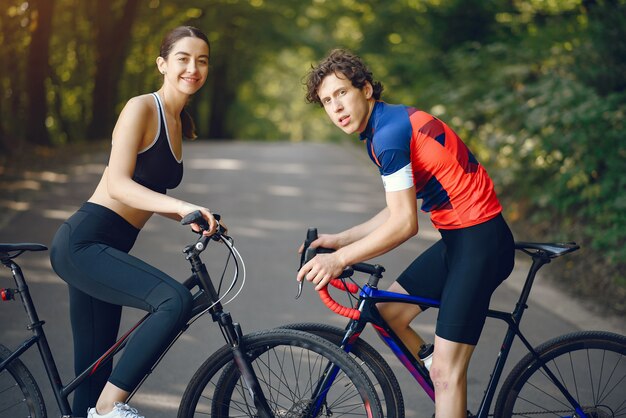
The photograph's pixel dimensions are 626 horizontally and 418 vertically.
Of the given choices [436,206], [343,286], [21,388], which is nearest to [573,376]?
[436,206]

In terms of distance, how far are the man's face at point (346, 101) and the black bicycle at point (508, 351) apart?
18.6 inches

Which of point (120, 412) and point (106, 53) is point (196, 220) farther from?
point (106, 53)

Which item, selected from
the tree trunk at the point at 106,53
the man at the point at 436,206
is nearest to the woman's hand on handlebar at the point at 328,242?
the man at the point at 436,206

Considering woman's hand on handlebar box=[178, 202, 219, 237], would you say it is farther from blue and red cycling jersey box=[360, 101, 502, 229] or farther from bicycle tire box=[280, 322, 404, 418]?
blue and red cycling jersey box=[360, 101, 502, 229]

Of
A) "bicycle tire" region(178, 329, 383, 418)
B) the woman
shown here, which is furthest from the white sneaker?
"bicycle tire" region(178, 329, 383, 418)

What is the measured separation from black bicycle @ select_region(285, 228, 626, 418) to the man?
14 cm

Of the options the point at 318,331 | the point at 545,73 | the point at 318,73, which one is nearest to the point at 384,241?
the point at 318,331

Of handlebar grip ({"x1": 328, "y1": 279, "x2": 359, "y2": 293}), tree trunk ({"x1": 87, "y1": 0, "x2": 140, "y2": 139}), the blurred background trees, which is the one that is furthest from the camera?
tree trunk ({"x1": 87, "y1": 0, "x2": 140, "y2": 139})

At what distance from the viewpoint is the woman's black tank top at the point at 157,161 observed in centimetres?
338

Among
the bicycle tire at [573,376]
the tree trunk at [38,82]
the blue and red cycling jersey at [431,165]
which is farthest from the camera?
the tree trunk at [38,82]

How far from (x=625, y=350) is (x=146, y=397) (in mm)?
2657

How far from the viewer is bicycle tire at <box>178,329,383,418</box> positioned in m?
3.24

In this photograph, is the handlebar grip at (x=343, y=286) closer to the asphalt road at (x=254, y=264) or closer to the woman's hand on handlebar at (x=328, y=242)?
the woman's hand on handlebar at (x=328, y=242)

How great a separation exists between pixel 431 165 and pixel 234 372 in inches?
46.6
